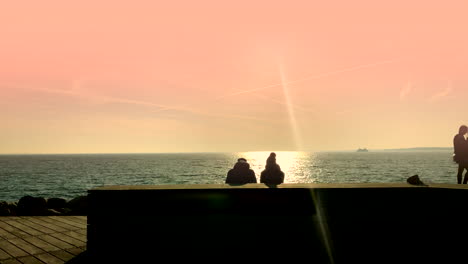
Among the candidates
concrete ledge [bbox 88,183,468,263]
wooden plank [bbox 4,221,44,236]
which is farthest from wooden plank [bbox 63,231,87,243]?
concrete ledge [bbox 88,183,468,263]

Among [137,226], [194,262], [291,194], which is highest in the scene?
[291,194]

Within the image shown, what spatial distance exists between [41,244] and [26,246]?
227 millimetres

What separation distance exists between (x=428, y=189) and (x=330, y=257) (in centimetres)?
156

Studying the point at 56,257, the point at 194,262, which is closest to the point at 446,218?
the point at 194,262

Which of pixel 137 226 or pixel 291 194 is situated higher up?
pixel 291 194

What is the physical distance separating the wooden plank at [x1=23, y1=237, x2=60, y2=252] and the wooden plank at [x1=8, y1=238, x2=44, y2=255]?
81mm

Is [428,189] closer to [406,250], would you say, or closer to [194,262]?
[406,250]

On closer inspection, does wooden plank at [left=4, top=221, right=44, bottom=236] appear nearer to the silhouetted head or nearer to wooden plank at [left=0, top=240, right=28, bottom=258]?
wooden plank at [left=0, top=240, right=28, bottom=258]

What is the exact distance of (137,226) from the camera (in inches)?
224

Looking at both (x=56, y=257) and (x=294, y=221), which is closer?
(x=294, y=221)

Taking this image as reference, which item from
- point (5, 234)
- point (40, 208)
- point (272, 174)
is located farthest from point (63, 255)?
point (40, 208)

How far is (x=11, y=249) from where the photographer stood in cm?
663

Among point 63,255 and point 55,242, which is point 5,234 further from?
point 63,255

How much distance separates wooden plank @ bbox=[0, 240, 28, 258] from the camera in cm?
633
